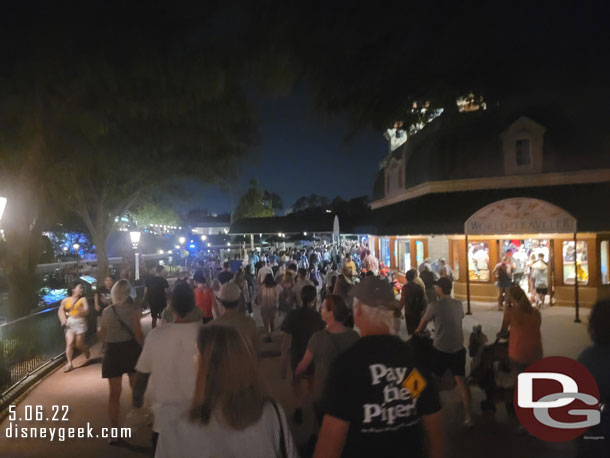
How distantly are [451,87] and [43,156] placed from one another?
8.99 m

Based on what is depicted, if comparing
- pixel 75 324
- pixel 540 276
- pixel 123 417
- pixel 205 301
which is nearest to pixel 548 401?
pixel 123 417

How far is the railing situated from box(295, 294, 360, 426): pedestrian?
557cm

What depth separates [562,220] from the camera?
11492 millimetres

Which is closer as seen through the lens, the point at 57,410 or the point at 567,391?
the point at 567,391

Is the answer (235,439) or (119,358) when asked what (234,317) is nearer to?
(119,358)

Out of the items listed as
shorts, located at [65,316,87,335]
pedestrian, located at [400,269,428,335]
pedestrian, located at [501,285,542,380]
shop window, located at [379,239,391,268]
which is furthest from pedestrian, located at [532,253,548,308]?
shorts, located at [65,316,87,335]

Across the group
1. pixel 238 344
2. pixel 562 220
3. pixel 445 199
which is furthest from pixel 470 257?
pixel 238 344

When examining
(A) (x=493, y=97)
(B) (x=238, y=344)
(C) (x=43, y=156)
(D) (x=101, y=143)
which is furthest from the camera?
(D) (x=101, y=143)

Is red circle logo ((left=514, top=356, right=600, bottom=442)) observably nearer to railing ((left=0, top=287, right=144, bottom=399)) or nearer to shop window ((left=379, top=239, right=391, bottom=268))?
railing ((left=0, top=287, right=144, bottom=399))

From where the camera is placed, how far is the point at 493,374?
556cm

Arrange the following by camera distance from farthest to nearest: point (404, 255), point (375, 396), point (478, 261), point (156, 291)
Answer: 1. point (404, 255)
2. point (478, 261)
3. point (156, 291)
4. point (375, 396)

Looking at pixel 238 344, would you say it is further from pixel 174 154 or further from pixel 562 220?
pixel 174 154

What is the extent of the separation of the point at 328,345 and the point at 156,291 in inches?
280

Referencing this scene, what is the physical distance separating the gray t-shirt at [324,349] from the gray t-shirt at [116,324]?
2639 mm
